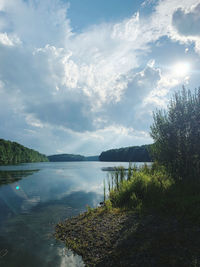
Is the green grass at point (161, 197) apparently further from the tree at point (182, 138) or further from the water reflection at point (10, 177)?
the water reflection at point (10, 177)

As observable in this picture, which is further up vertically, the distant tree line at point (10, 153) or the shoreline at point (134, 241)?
the distant tree line at point (10, 153)

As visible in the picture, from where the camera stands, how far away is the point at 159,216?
10.7 m

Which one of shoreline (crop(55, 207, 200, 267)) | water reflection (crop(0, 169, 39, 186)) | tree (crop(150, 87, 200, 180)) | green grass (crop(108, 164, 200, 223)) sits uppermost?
tree (crop(150, 87, 200, 180))

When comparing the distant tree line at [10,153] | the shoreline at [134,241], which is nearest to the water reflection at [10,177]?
the shoreline at [134,241]

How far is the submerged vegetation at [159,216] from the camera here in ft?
24.2

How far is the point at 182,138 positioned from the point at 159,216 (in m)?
9.62

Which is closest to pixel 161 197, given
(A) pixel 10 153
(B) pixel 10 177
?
(B) pixel 10 177

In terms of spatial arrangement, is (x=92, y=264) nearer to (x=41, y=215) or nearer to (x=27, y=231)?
(x=27, y=231)

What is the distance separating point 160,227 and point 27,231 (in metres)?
9.10

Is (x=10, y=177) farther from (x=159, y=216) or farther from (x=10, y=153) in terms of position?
(x=10, y=153)

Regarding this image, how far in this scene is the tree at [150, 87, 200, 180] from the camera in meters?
17.0

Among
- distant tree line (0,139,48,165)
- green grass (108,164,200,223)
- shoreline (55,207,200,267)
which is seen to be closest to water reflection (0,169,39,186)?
green grass (108,164,200,223)

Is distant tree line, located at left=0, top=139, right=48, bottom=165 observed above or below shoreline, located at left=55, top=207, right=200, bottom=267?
above

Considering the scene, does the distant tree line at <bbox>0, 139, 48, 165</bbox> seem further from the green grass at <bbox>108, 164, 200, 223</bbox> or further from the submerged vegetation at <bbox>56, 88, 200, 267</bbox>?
the submerged vegetation at <bbox>56, 88, 200, 267</bbox>
